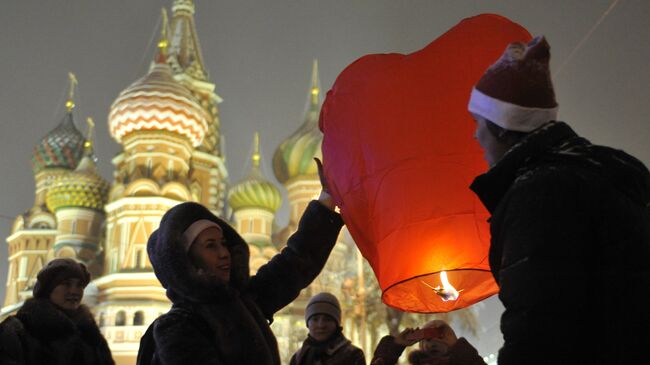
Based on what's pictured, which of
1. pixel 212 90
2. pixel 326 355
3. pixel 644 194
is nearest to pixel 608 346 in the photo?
pixel 644 194

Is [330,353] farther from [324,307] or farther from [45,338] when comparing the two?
[45,338]

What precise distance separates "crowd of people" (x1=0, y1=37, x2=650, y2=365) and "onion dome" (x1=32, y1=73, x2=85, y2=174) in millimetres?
28943

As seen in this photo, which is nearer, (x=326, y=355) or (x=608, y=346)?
(x=608, y=346)

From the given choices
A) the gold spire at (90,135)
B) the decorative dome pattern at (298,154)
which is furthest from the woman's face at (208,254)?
the gold spire at (90,135)

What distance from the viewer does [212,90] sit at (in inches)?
1160

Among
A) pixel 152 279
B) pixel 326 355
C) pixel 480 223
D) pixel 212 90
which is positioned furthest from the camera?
pixel 212 90

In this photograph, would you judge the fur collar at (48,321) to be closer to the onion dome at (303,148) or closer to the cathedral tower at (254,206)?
the cathedral tower at (254,206)

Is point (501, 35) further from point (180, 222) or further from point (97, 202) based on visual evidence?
point (97, 202)

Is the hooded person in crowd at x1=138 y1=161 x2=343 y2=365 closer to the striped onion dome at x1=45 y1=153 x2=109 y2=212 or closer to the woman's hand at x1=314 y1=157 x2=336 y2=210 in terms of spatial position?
the woman's hand at x1=314 y1=157 x2=336 y2=210

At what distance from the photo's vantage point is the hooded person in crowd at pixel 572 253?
4.92 feet

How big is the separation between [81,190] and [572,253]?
26556 millimetres

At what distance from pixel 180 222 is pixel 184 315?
1.05 feet

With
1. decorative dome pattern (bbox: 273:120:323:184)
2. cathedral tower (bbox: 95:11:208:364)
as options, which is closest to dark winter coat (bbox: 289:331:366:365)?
cathedral tower (bbox: 95:11:208:364)

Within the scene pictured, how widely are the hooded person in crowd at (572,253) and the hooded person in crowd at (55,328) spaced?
107 inches
